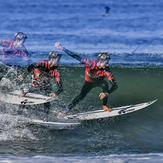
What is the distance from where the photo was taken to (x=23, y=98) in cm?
709

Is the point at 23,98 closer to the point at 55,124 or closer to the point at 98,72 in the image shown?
the point at 55,124

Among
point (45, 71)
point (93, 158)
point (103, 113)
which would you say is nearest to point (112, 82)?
point (103, 113)

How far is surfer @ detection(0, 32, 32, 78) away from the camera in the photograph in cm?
674

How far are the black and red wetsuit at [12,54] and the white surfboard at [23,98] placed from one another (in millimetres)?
763

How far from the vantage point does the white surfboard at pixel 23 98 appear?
276 inches

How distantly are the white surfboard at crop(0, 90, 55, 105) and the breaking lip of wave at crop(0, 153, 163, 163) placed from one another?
1.87 meters

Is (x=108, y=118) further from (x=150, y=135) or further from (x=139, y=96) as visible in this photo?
(x=139, y=96)

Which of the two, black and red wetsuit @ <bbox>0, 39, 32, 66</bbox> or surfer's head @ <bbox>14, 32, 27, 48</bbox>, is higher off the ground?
surfer's head @ <bbox>14, 32, 27, 48</bbox>

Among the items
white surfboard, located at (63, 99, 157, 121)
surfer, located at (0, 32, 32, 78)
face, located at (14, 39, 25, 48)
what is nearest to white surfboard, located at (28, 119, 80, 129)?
white surfboard, located at (63, 99, 157, 121)

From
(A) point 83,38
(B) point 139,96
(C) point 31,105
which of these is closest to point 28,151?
(C) point 31,105

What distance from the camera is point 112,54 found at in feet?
48.7

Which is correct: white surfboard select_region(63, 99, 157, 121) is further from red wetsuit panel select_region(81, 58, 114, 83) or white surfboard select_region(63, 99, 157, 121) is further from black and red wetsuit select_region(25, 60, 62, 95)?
black and red wetsuit select_region(25, 60, 62, 95)

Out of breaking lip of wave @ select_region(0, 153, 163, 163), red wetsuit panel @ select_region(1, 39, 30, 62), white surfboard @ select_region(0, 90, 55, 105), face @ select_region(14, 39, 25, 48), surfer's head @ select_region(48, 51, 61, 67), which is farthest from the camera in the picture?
white surfboard @ select_region(0, 90, 55, 105)

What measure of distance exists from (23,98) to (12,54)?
1.05 meters
